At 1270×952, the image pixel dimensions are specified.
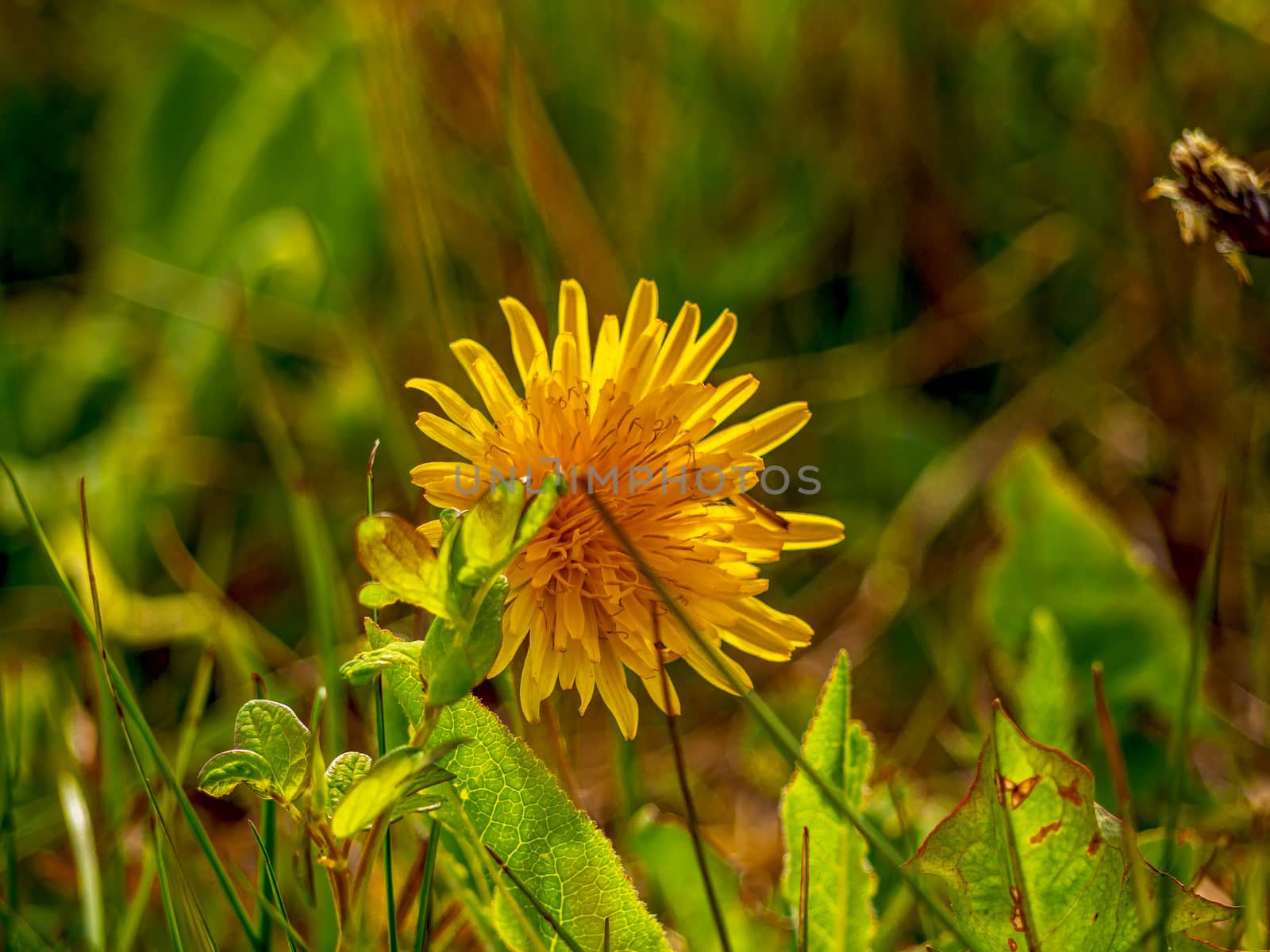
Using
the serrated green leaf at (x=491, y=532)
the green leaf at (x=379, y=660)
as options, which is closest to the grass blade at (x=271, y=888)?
the green leaf at (x=379, y=660)

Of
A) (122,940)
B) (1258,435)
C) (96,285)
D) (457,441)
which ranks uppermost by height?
(1258,435)

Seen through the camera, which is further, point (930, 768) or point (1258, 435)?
point (1258, 435)

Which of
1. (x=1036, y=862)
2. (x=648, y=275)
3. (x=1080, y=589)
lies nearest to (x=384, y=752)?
(x=1036, y=862)

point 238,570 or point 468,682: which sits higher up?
point 468,682

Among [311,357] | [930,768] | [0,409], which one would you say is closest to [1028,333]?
[930,768]

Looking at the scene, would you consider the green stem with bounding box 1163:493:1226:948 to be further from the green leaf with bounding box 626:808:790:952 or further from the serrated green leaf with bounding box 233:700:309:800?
the serrated green leaf with bounding box 233:700:309:800

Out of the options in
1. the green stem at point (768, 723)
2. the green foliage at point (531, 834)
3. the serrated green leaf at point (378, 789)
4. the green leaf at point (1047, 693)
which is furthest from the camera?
the green leaf at point (1047, 693)

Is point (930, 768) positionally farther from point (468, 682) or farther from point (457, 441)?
point (468, 682)

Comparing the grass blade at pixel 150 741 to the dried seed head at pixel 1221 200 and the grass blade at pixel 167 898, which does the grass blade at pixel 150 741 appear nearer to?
the grass blade at pixel 167 898
